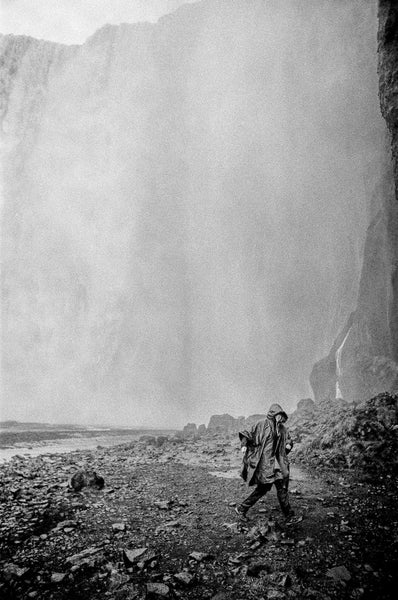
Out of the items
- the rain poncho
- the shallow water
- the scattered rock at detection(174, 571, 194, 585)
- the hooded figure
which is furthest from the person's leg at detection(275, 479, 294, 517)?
the shallow water

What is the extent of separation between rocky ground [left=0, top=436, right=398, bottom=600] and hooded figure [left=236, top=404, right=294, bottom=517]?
0.40m

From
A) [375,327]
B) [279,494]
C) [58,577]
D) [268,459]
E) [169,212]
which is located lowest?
[58,577]

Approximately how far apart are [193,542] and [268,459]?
1834 mm

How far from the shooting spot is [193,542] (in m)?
5.38

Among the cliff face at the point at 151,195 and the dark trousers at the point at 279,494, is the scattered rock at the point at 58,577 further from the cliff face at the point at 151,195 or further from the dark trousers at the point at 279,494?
the cliff face at the point at 151,195

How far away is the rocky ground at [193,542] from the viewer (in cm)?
418

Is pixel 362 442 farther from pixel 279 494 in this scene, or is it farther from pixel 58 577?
pixel 58 577

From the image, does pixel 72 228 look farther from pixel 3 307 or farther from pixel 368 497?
pixel 368 497

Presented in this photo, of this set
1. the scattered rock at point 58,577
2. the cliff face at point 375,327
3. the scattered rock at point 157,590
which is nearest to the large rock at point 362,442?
the scattered rock at point 157,590

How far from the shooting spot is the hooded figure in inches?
241

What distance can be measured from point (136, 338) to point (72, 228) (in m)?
32.1

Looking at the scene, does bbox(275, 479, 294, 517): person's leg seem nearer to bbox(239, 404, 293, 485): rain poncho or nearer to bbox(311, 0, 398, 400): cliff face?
bbox(239, 404, 293, 485): rain poncho

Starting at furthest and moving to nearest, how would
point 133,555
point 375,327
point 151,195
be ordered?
point 151,195
point 375,327
point 133,555

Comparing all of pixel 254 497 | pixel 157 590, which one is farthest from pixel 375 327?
pixel 157 590
